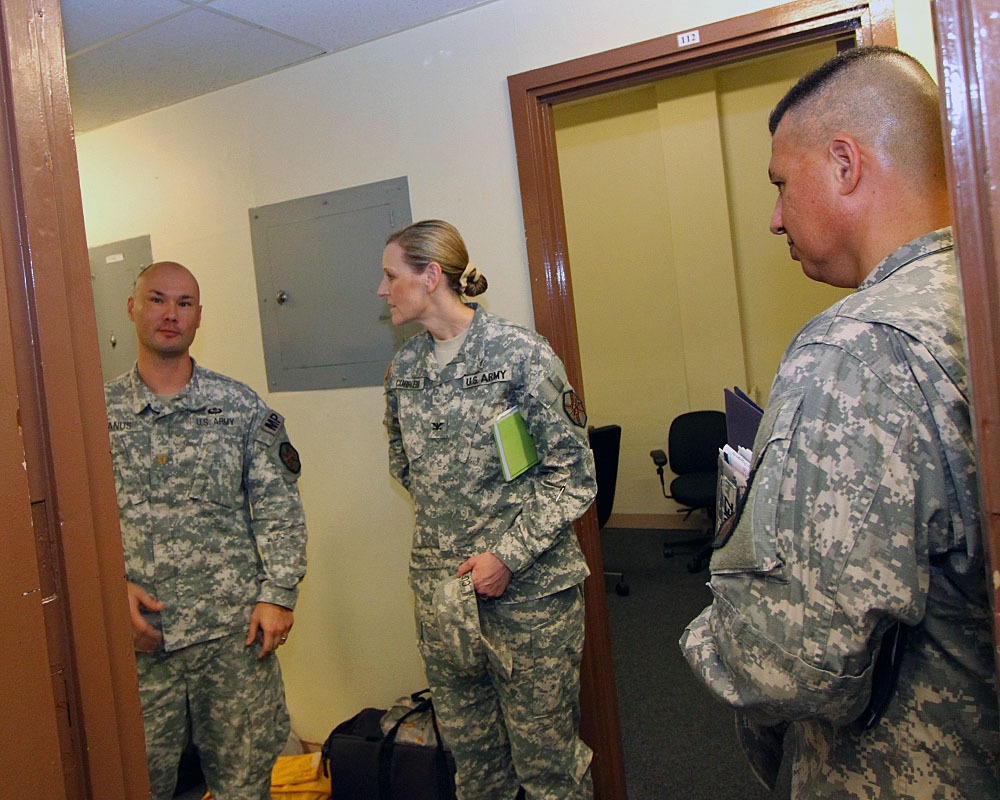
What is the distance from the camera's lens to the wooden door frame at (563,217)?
2000 mm

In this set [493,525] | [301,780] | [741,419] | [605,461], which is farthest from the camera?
[605,461]

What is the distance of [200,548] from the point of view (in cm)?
190

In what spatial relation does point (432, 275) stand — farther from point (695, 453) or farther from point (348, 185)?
point (695, 453)

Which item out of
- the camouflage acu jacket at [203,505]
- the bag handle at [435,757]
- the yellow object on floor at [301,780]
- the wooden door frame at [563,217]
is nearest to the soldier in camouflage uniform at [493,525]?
the bag handle at [435,757]

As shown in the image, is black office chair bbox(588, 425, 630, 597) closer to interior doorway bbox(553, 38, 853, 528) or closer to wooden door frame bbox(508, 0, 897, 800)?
interior doorway bbox(553, 38, 853, 528)

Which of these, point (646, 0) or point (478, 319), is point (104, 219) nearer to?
point (478, 319)

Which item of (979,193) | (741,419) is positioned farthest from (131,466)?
(979,193)

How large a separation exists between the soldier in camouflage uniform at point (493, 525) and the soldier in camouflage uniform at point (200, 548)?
384mm

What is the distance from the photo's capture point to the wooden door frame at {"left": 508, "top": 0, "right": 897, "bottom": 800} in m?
2.00

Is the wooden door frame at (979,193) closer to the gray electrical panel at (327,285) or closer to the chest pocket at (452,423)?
the chest pocket at (452,423)

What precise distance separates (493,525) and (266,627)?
2.08 feet

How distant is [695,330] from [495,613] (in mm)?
3142

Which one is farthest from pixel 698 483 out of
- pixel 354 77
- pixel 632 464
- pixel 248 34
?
pixel 248 34

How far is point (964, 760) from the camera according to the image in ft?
2.69
